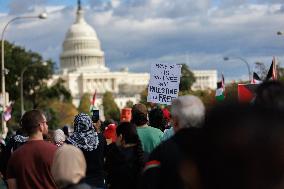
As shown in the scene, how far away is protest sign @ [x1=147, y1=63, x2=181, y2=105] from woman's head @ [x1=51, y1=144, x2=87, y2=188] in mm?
7515

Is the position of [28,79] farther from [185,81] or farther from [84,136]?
[84,136]

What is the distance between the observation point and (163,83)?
40.7 feet

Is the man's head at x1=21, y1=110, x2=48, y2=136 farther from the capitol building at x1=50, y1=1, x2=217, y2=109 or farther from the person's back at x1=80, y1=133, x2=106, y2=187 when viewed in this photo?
the capitol building at x1=50, y1=1, x2=217, y2=109

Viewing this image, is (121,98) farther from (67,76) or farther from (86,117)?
(86,117)

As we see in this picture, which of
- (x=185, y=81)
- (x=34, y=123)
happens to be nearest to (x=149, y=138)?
(x=34, y=123)

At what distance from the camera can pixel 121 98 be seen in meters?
192

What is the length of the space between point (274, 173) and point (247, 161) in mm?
69

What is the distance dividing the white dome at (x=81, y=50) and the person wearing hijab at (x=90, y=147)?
550ft

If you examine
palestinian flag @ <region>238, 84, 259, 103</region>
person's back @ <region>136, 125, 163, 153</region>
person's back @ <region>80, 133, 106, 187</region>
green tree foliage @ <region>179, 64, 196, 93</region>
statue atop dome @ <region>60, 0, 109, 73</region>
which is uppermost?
statue atop dome @ <region>60, 0, 109, 73</region>

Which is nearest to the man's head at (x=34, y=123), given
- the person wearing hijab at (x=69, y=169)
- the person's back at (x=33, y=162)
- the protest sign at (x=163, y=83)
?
the person's back at (x=33, y=162)

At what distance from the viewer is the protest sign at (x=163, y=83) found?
12242 mm

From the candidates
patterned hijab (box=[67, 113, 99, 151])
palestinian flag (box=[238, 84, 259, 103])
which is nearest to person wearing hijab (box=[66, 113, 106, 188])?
patterned hijab (box=[67, 113, 99, 151])

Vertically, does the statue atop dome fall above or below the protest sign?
above

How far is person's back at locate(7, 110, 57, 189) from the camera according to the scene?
626cm
